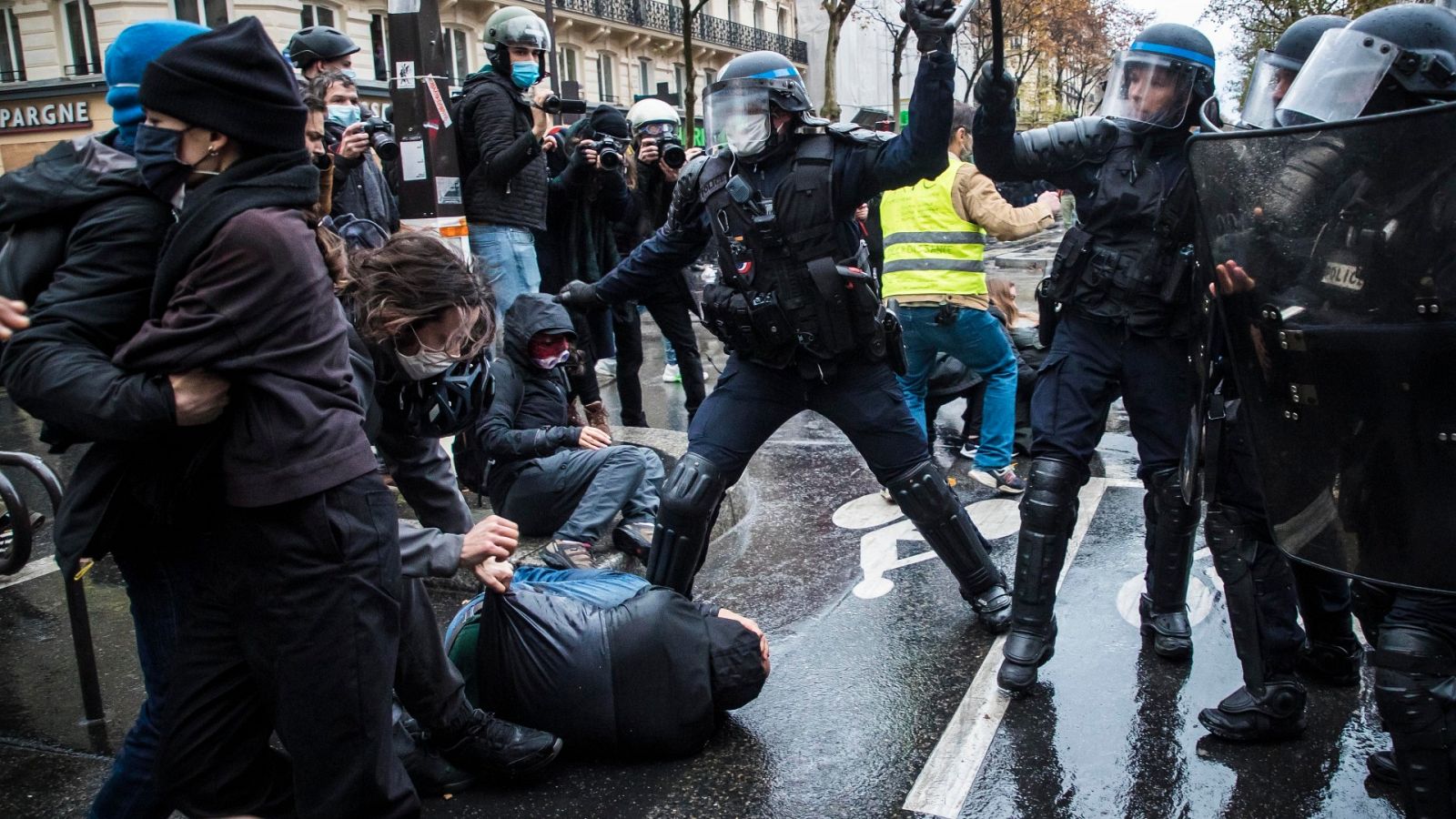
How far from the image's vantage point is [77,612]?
3.26 meters

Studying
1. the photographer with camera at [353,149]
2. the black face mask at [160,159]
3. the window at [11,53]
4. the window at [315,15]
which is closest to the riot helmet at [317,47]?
the photographer with camera at [353,149]

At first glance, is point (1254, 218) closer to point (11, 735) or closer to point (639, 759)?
point (639, 759)

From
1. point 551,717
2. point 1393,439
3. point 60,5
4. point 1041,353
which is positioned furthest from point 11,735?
point 60,5

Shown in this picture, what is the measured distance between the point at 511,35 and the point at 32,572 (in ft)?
11.0

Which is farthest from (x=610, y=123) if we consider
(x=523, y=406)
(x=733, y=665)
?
(x=733, y=665)

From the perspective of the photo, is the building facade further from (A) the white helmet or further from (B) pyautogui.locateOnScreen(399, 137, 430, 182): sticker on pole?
(B) pyautogui.locateOnScreen(399, 137, 430, 182): sticker on pole

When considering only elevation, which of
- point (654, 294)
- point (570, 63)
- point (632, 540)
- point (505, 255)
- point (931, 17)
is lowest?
point (632, 540)

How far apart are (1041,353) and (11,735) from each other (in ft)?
18.3

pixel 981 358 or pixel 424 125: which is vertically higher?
pixel 424 125

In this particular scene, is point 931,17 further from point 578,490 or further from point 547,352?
point 578,490

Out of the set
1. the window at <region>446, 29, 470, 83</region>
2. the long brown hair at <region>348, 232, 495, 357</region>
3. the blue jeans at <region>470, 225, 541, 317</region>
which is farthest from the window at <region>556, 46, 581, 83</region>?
the long brown hair at <region>348, 232, 495, 357</region>

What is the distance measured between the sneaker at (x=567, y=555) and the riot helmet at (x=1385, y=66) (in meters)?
2.71

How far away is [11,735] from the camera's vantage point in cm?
335

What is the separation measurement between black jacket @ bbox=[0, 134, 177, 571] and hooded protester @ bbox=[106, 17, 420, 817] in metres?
0.06
